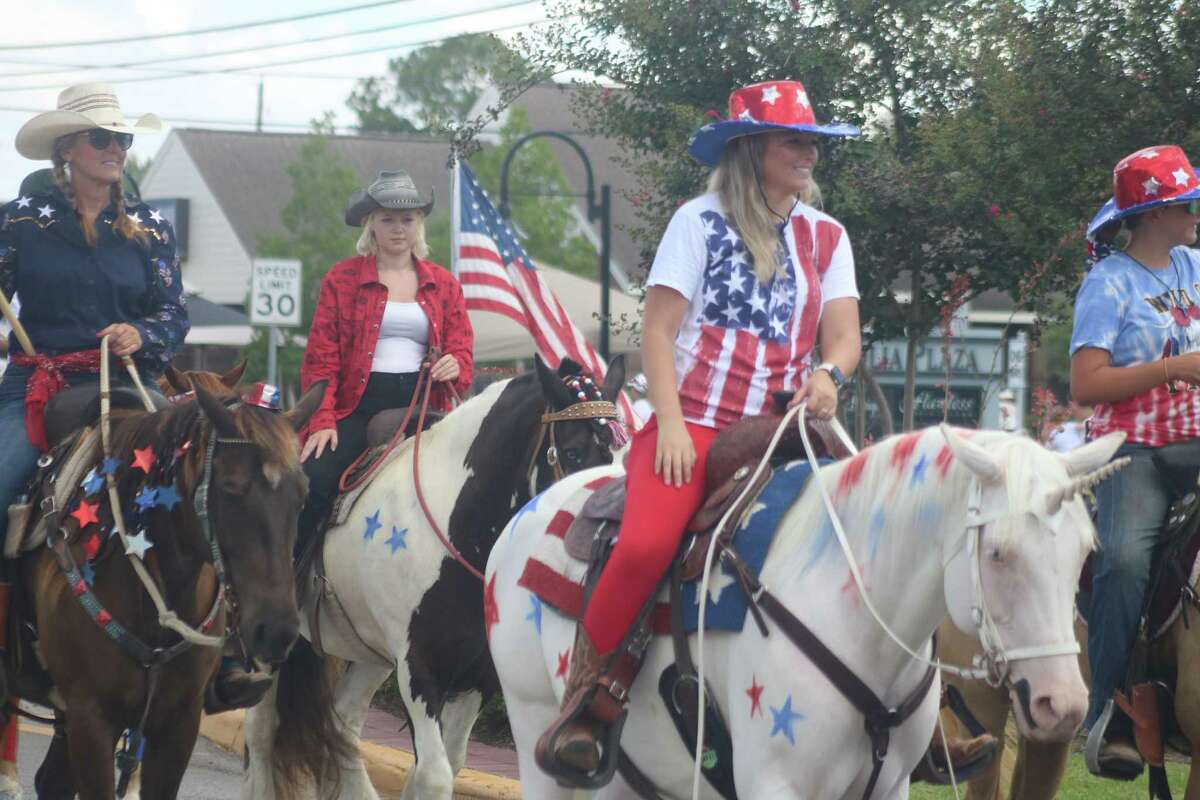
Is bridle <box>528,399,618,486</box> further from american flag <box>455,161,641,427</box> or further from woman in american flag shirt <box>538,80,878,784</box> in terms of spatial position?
american flag <box>455,161,641,427</box>

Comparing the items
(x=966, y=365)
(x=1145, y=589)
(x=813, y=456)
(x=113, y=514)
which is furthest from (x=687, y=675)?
(x=966, y=365)

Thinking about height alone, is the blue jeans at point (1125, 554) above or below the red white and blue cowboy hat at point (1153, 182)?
below

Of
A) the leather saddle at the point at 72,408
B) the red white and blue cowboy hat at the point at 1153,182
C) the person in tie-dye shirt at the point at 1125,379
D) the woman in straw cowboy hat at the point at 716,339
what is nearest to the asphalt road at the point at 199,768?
the leather saddle at the point at 72,408

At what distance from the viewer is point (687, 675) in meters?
4.64

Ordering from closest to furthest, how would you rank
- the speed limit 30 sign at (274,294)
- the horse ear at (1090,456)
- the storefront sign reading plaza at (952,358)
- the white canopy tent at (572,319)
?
the horse ear at (1090,456), the white canopy tent at (572,319), the speed limit 30 sign at (274,294), the storefront sign reading plaza at (952,358)

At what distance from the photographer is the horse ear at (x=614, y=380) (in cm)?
720

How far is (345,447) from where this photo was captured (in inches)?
307

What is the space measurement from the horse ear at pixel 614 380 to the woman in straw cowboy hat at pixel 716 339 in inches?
89.5

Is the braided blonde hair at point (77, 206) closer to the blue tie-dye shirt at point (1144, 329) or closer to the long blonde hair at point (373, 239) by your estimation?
the long blonde hair at point (373, 239)

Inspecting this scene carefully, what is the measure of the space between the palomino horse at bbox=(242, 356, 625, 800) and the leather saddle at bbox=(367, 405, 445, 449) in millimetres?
128

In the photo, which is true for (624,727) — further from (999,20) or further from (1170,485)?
(999,20)

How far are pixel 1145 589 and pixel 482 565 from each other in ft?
8.67

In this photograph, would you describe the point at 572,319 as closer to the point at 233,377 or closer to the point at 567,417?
the point at 233,377

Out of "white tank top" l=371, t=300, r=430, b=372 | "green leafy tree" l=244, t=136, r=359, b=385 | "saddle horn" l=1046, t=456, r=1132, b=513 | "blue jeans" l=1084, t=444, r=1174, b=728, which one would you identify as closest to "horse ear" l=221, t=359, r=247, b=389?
"white tank top" l=371, t=300, r=430, b=372
